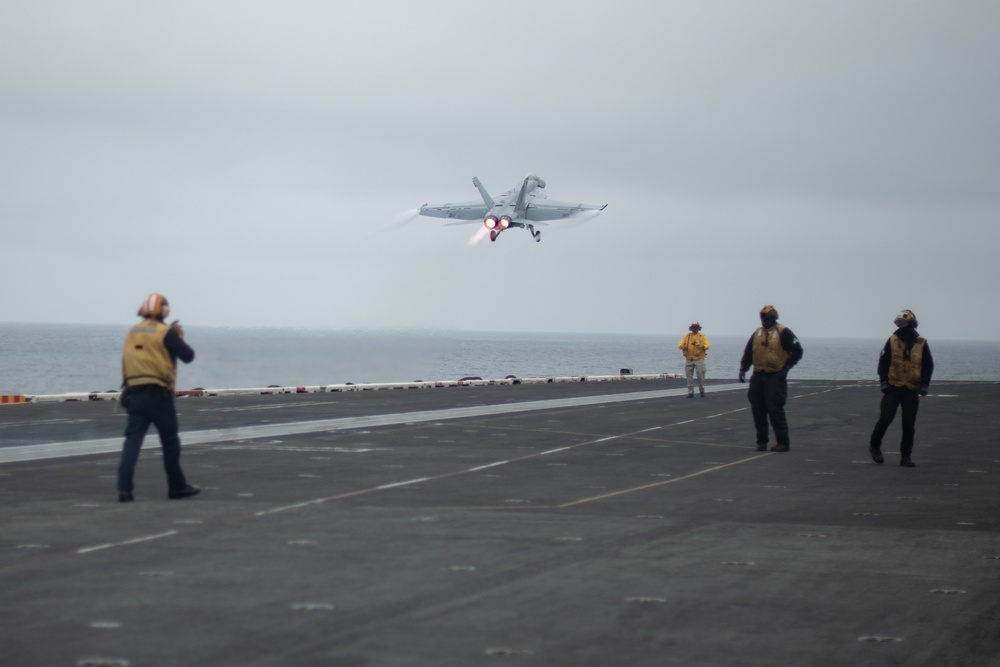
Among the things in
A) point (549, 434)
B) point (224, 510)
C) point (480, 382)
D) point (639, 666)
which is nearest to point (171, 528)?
point (224, 510)

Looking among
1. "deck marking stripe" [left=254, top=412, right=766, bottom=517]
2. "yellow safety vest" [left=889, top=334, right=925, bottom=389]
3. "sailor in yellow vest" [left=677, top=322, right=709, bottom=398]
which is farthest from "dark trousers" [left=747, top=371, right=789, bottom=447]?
"sailor in yellow vest" [left=677, top=322, right=709, bottom=398]

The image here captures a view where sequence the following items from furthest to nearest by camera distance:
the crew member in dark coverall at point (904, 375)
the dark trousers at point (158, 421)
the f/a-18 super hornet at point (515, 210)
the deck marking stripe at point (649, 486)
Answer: the f/a-18 super hornet at point (515, 210)
the crew member in dark coverall at point (904, 375)
the deck marking stripe at point (649, 486)
the dark trousers at point (158, 421)

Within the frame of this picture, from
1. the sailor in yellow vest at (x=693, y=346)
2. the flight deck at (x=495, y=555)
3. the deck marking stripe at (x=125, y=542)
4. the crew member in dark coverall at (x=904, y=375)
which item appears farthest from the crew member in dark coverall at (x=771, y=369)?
the sailor in yellow vest at (x=693, y=346)

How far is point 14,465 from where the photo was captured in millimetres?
14297

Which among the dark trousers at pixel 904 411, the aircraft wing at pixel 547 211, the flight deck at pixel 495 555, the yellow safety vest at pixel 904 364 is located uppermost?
the aircraft wing at pixel 547 211

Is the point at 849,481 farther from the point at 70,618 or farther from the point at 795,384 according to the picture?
the point at 795,384

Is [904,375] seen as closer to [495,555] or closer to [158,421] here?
[495,555]

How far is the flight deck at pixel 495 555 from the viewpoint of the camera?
5.89 metres

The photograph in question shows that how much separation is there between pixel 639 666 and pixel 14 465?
11.2 meters

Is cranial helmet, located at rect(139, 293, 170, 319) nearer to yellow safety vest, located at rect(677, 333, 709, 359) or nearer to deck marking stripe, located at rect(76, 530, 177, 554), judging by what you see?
deck marking stripe, located at rect(76, 530, 177, 554)

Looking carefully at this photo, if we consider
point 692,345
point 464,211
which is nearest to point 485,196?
point 464,211

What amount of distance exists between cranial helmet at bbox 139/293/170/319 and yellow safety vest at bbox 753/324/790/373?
9791 millimetres

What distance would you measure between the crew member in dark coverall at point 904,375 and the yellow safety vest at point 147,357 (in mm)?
9984

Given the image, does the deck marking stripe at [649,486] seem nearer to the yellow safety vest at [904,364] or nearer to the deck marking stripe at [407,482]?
the deck marking stripe at [407,482]
